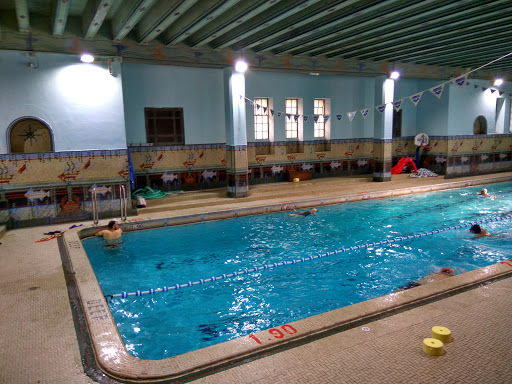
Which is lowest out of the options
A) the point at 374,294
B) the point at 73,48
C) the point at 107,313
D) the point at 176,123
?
the point at 374,294

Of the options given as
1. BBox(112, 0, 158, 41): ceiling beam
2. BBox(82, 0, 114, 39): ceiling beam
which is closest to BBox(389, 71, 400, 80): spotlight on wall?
BBox(112, 0, 158, 41): ceiling beam

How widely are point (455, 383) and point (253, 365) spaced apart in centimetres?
147

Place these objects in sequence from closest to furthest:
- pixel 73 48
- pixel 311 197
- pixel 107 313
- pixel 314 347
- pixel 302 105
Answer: pixel 314 347, pixel 107 313, pixel 73 48, pixel 311 197, pixel 302 105

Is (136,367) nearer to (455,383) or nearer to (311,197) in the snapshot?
(455,383)

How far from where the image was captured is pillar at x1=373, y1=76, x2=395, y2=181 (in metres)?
12.2

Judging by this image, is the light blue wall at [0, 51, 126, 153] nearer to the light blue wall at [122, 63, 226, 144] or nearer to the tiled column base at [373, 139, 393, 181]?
the light blue wall at [122, 63, 226, 144]

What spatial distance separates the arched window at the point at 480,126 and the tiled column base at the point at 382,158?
4848 millimetres

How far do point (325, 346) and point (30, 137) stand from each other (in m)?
7.47

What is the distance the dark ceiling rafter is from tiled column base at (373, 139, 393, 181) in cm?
287

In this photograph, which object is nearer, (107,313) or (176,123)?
(107,313)

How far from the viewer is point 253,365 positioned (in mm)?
2949

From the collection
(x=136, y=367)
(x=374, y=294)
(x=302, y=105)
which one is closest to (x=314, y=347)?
(x=136, y=367)

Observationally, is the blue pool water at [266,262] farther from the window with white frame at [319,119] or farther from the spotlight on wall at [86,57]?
the window with white frame at [319,119]

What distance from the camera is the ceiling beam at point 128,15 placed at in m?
6.11
